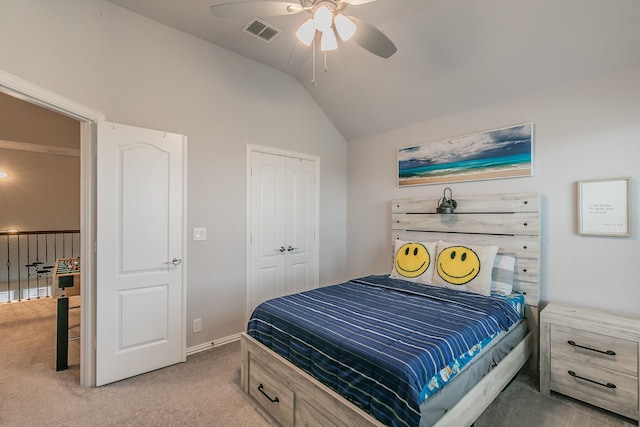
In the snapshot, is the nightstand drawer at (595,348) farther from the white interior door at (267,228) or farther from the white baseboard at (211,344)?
the white baseboard at (211,344)

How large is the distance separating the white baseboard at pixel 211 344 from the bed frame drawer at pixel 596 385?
114 inches

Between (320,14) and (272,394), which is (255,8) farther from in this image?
(272,394)

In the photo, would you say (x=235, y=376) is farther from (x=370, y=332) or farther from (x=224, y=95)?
(x=224, y=95)

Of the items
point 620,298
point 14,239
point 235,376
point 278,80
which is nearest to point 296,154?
point 278,80

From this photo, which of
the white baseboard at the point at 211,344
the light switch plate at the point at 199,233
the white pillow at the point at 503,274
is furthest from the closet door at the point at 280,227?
the white pillow at the point at 503,274

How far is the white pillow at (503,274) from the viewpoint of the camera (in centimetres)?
254

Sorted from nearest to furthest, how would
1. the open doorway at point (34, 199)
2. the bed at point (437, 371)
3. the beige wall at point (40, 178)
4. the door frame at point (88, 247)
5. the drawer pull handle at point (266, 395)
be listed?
the bed at point (437, 371) < the drawer pull handle at point (266, 395) < the door frame at point (88, 247) < the open doorway at point (34, 199) < the beige wall at point (40, 178)

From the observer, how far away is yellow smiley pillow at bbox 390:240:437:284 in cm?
291

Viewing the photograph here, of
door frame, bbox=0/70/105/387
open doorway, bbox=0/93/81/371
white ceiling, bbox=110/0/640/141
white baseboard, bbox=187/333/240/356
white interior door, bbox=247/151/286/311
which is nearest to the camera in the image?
white ceiling, bbox=110/0/640/141

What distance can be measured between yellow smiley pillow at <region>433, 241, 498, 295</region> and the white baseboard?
2.22 metres

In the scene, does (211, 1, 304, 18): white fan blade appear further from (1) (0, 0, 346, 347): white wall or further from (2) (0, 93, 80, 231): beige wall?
(2) (0, 93, 80, 231): beige wall

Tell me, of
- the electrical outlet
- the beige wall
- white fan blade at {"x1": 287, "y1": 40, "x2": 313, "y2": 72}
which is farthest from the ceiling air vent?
the beige wall

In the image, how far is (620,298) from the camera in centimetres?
221

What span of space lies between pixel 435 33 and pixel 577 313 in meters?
2.55
